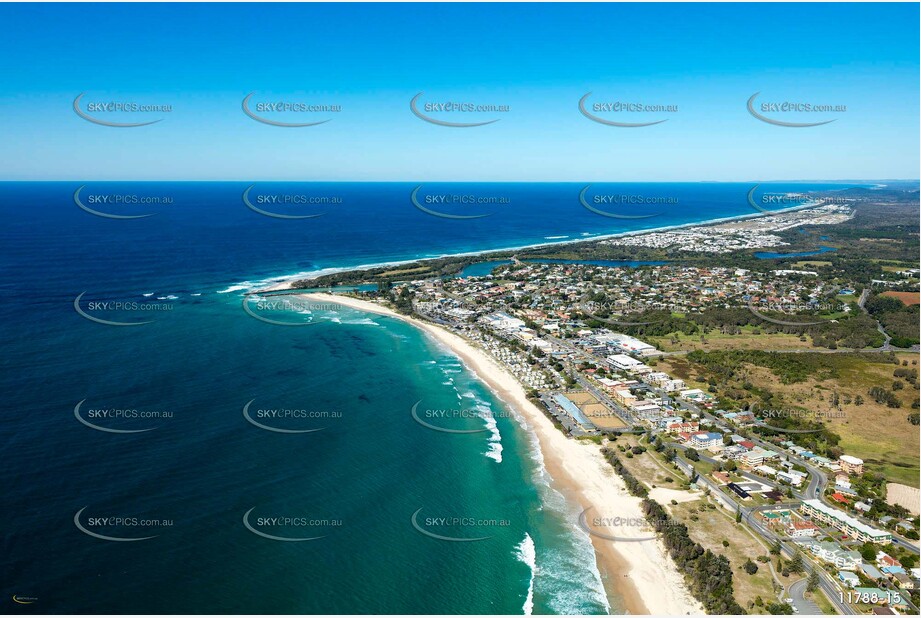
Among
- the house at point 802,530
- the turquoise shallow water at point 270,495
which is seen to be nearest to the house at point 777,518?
the house at point 802,530

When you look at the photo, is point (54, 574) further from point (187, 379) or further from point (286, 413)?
point (187, 379)
